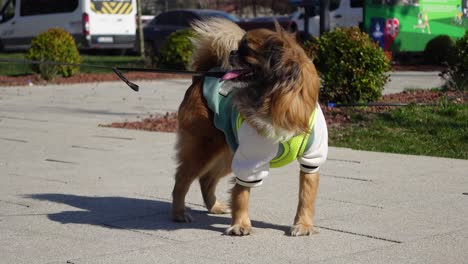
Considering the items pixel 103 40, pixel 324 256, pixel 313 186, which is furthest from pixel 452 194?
pixel 103 40

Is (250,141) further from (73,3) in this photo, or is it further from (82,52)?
(82,52)

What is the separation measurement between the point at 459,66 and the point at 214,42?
25.3ft

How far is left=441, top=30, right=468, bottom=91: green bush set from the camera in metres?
13.0

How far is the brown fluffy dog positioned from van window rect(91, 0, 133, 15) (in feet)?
80.7

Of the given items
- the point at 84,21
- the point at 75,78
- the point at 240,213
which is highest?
the point at 240,213

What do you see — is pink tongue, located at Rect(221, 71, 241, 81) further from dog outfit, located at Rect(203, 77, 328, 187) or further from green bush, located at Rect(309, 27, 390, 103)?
green bush, located at Rect(309, 27, 390, 103)

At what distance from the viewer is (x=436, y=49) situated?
80.5 feet

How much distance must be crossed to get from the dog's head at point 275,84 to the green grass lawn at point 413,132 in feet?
14.4

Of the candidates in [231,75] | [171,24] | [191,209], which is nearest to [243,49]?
[231,75]

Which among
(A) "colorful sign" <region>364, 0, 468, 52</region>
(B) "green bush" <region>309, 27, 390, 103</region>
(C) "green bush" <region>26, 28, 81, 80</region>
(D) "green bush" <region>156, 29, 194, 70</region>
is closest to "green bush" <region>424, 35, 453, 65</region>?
(A) "colorful sign" <region>364, 0, 468, 52</region>

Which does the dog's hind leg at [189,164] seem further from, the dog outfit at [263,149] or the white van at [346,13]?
the white van at [346,13]

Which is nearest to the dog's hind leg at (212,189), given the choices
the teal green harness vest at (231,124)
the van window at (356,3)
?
the teal green harness vest at (231,124)

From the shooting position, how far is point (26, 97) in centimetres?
1698

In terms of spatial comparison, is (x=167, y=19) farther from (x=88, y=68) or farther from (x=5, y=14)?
(x=5, y=14)
